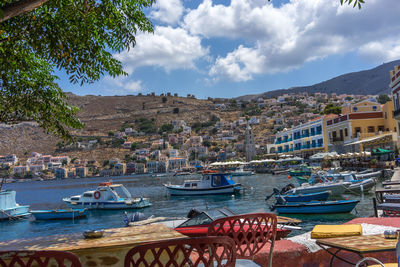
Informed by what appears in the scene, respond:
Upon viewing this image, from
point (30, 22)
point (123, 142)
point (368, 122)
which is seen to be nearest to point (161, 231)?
point (30, 22)

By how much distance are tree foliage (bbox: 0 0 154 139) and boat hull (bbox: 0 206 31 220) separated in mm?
23258

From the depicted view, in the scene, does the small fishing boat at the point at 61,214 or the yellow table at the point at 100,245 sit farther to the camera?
the small fishing boat at the point at 61,214

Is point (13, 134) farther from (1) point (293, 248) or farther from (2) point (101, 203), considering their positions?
(1) point (293, 248)

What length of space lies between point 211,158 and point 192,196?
119014mm

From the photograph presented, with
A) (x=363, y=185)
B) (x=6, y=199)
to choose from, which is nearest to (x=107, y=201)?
(x=6, y=199)

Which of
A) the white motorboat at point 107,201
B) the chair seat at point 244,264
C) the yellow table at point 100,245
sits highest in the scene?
the yellow table at point 100,245

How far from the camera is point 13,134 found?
18662 centimetres

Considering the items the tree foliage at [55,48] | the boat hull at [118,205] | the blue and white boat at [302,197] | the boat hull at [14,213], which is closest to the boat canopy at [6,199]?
the boat hull at [14,213]

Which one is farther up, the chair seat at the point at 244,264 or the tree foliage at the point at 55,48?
the tree foliage at the point at 55,48

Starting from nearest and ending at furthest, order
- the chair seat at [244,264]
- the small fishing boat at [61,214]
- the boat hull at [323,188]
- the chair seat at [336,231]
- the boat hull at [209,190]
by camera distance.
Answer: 1. the chair seat at [244,264]
2. the chair seat at [336,231]
3. the boat hull at [323,188]
4. the small fishing boat at [61,214]
5. the boat hull at [209,190]

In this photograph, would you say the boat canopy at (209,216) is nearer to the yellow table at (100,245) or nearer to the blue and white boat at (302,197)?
the yellow table at (100,245)

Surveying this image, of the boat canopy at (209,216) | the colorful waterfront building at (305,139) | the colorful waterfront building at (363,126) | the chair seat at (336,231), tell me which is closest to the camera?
the chair seat at (336,231)

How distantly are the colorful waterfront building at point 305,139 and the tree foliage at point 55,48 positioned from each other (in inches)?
2014

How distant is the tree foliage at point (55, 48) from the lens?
16.1 ft
